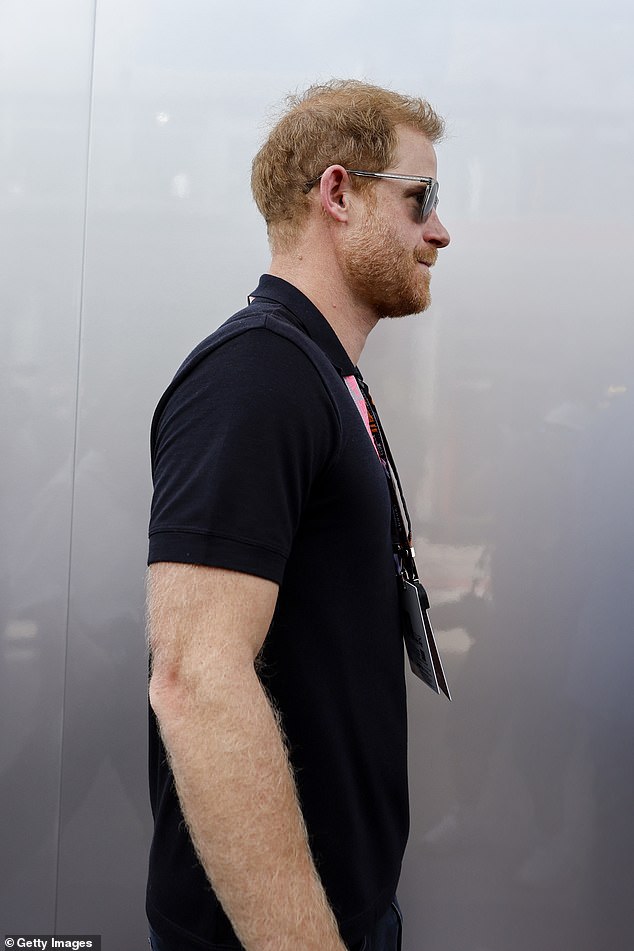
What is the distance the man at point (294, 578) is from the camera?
0.83 metres

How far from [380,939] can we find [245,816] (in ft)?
1.60

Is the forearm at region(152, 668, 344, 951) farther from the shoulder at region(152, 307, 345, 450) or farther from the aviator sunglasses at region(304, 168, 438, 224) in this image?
the aviator sunglasses at region(304, 168, 438, 224)

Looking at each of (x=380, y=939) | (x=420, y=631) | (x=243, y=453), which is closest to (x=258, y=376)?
(x=243, y=453)

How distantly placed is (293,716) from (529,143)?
141 centimetres

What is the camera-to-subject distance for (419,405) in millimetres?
1767

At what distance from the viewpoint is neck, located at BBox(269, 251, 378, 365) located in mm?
1201

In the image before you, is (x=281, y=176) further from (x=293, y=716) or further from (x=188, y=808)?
(x=188, y=808)

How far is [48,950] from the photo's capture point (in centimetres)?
177

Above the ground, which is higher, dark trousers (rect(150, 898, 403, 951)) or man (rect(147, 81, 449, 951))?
man (rect(147, 81, 449, 951))

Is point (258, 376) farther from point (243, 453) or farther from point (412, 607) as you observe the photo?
point (412, 607)

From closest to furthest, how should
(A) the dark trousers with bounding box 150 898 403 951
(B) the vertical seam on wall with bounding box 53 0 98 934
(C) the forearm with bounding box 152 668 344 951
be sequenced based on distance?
(C) the forearm with bounding box 152 668 344 951 < (A) the dark trousers with bounding box 150 898 403 951 < (B) the vertical seam on wall with bounding box 53 0 98 934

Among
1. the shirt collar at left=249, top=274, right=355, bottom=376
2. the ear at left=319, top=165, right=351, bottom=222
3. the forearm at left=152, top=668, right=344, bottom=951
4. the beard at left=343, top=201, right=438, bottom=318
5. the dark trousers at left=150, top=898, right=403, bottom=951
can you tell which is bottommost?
the dark trousers at left=150, top=898, right=403, bottom=951

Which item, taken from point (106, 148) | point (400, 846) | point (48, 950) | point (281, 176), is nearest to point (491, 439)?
point (281, 176)

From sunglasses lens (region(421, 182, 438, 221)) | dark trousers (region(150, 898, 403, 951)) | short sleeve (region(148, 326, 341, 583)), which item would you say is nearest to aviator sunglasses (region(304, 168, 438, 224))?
sunglasses lens (region(421, 182, 438, 221))
